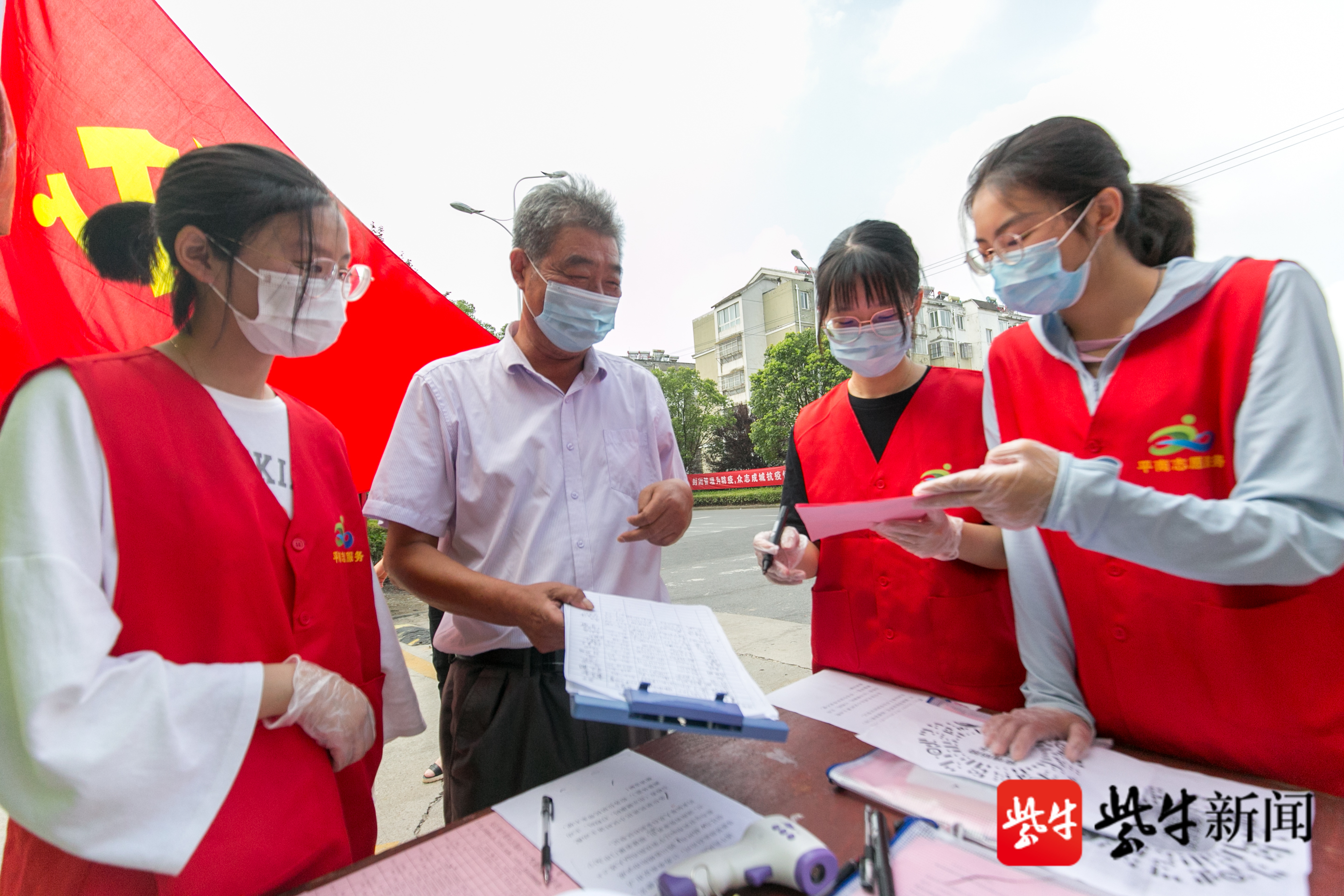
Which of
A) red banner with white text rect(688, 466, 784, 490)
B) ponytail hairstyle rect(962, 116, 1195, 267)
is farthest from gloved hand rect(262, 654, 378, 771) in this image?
red banner with white text rect(688, 466, 784, 490)

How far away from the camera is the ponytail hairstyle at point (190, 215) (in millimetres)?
1031

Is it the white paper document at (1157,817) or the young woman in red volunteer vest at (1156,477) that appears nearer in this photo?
the white paper document at (1157,817)

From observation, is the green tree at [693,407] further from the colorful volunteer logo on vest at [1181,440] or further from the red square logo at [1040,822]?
the red square logo at [1040,822]

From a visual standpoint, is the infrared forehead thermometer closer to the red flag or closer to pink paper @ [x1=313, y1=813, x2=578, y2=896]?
pink paper @ [x1=313, y1=813, x2=578, y2=896]

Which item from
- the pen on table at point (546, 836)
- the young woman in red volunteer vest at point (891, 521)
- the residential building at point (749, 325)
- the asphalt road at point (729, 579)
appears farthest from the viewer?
the residential building at point (749, 325)

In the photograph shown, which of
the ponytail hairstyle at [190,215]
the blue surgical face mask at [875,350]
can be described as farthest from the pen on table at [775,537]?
the ponytail hairstyle at [190,215]

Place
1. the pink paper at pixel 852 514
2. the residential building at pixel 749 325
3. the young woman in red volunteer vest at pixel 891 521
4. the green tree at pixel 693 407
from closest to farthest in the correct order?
the pink paper at pixel 852 514 → the young woman in red volunteer vest at pixel 891 521 → the green tree at pixel 693 407 → the residential building at pixel 749 325

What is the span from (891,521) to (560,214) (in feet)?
3.68

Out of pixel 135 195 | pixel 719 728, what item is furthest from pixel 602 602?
pixel 135 195

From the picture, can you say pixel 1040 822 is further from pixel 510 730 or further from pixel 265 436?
pixel 265 436

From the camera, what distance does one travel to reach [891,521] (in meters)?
1.35

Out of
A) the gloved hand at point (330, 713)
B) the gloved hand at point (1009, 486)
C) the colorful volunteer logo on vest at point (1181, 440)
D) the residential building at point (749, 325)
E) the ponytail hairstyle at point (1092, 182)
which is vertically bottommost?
the gloved hand at point (330, 713)

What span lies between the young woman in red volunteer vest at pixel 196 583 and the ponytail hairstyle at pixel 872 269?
1.17 m

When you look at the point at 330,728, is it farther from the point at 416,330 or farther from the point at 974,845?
the point at 416,330
